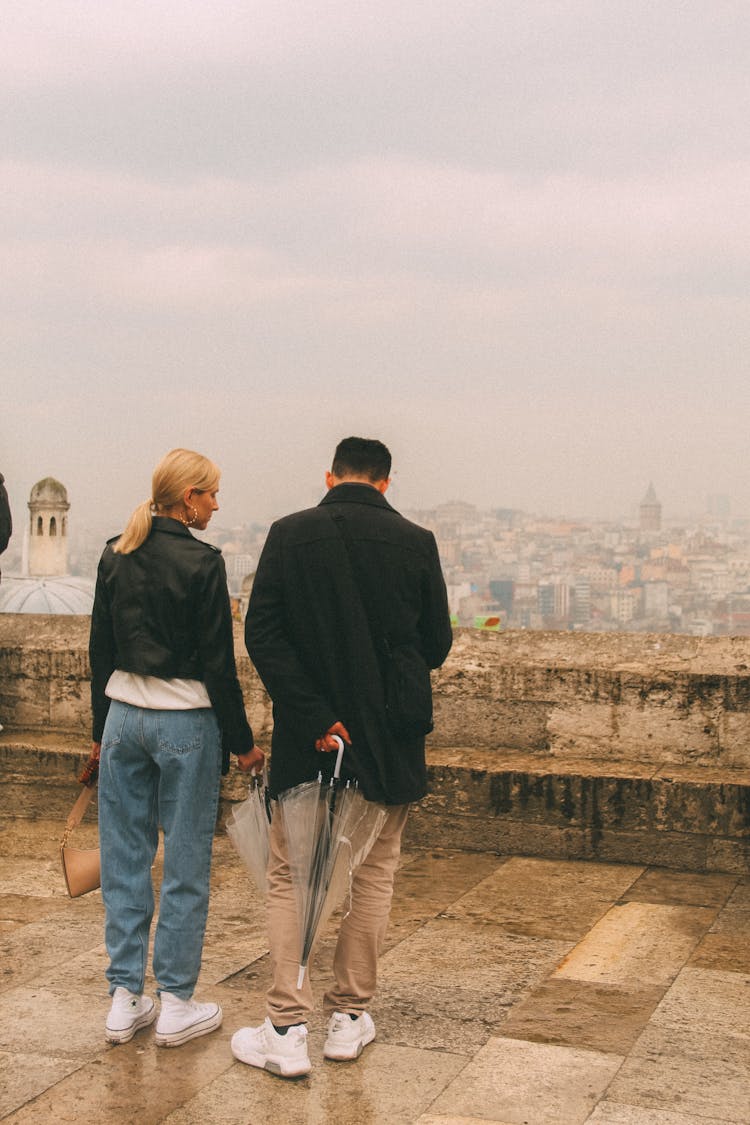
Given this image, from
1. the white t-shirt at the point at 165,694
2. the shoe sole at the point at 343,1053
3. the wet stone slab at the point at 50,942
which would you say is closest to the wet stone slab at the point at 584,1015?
the shoe sole at the point at 343,1053

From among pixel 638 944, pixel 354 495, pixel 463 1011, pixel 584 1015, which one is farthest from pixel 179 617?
pixel 638 944

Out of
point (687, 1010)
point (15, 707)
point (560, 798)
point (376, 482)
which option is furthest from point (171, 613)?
point (15, 707)

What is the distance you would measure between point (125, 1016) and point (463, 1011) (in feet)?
3.30

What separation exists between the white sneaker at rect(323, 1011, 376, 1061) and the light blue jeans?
44 cm

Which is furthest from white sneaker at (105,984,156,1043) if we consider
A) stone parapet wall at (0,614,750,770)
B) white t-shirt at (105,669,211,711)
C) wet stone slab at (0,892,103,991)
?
stone parapet wall at (0,614,750,770)

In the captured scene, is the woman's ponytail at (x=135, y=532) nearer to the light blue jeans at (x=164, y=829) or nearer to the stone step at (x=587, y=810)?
the light blue jeans at (x=164, y=829)

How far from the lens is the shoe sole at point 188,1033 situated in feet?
12.8

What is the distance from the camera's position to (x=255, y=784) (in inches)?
162

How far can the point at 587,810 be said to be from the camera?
242 inches

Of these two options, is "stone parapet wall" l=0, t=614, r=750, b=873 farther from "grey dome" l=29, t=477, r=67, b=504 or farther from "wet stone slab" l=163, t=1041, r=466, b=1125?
"grey dome" l=29, t=477, r=67, b=504

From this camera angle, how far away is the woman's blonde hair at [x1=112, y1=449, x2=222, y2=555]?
400 centimetres

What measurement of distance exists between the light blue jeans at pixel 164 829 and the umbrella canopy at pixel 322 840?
293 mm

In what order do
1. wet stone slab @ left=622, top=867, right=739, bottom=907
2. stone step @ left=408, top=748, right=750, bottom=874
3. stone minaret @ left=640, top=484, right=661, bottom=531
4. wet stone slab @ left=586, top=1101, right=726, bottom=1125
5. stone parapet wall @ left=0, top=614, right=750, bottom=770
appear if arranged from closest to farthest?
1. wet stone slab @ left=586, top=1101, right=726, bottom=1125
2. wet stone slab @ left=622, top=867, right=739, bottom=907
3. stone step @ left=408, top=748, right=750, bottom=874
4. stone parapet wall @ left=0, top=614, right=750, bottom=770
5. stone minaret @ left=640, top=484, right=661, bottom=531

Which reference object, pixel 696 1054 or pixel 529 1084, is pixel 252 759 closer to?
pixel 529 1084
